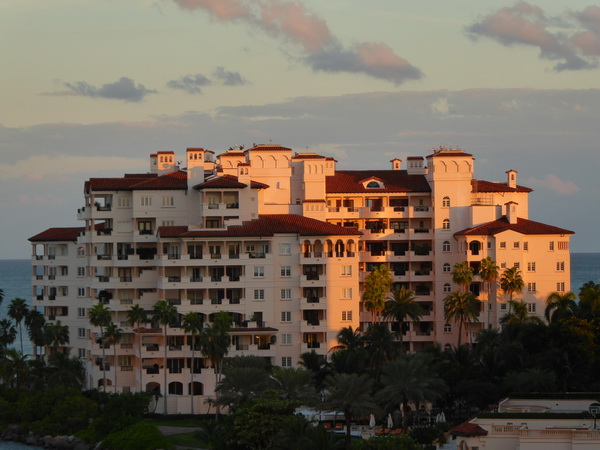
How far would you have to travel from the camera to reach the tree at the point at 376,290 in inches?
4909

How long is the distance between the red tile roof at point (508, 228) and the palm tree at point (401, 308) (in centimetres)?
935

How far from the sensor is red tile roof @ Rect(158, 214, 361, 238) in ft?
404

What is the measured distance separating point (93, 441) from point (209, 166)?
34023 millimetres

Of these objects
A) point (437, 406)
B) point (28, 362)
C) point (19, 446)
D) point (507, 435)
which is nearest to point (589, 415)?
point (507, 435)

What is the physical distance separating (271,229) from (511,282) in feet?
71.6

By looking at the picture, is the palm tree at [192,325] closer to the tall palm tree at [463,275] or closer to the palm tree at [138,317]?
the palm tree at [138,317]

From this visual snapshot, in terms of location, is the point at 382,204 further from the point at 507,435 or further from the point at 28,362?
the point at 507,435

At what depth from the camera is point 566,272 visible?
429 feet

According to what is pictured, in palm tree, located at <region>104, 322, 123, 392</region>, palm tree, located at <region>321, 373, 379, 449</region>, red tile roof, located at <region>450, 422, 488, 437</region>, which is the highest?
palm tree, located at <region>104, 322, 123, 392</region>

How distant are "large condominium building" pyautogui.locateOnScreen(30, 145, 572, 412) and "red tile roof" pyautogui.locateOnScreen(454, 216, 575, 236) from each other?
0.60 feet

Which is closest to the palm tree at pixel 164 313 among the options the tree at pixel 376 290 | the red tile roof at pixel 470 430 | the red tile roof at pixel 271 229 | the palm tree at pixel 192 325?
the palm tree at pixel 192 325

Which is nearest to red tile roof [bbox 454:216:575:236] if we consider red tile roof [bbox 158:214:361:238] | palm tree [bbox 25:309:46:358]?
red tile roof [bbox 158:214:361:238]

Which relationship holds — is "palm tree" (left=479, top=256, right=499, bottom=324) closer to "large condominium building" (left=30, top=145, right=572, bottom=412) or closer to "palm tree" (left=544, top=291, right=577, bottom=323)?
"large condominium building" (left=30, top=145, right=572, bottom=412)

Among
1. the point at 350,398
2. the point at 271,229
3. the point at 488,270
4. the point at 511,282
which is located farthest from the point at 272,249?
the point at 350,398
